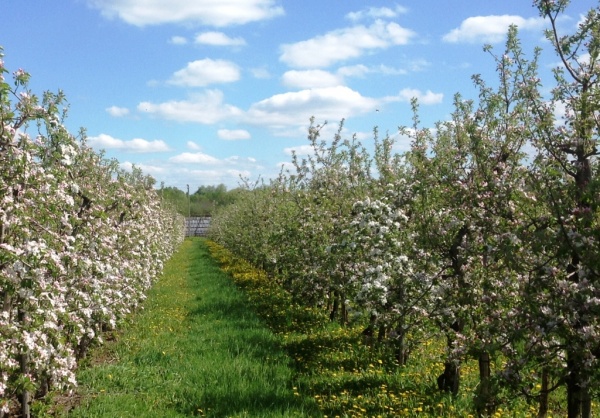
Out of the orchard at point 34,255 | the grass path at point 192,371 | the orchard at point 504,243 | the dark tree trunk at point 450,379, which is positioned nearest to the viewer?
the orchard at point 504,243

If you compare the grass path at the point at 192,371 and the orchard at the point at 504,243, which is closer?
the orchard at the point at 504,243

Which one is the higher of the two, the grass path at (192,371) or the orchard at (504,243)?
the orchard at (504,243)

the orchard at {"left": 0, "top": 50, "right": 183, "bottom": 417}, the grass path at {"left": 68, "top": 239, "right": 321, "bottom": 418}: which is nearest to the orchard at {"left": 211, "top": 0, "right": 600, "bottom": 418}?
the grass path at {"left": 68, "top": 239, "right": 321, "bottom": 418}

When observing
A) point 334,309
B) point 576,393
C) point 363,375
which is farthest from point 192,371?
point 576,393

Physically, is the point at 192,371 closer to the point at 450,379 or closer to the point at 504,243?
the point at 450,379

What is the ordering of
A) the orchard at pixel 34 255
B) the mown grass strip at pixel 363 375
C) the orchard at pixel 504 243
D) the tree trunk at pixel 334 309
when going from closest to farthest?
1. the orchard at pixel 504 243
2. the orchard at pixel 34 255
3. the mown grass strip at pixel 363 375
4. the tree trunk at pixel 334 309

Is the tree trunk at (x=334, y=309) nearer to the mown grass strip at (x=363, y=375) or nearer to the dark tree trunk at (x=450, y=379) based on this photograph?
the mown grass strip at (x=363, y=375)

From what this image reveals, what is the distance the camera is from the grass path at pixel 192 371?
8.36 meters

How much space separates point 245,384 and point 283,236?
→ 8107 mm

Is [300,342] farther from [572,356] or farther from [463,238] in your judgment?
[572,356]

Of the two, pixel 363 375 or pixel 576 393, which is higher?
pixel 576 393

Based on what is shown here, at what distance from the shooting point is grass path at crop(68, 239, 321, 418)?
8.36 meters

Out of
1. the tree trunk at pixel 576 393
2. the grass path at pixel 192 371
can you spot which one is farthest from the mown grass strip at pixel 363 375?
the tree trunk at pixel 576 393

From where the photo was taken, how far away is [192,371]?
1019 cm
